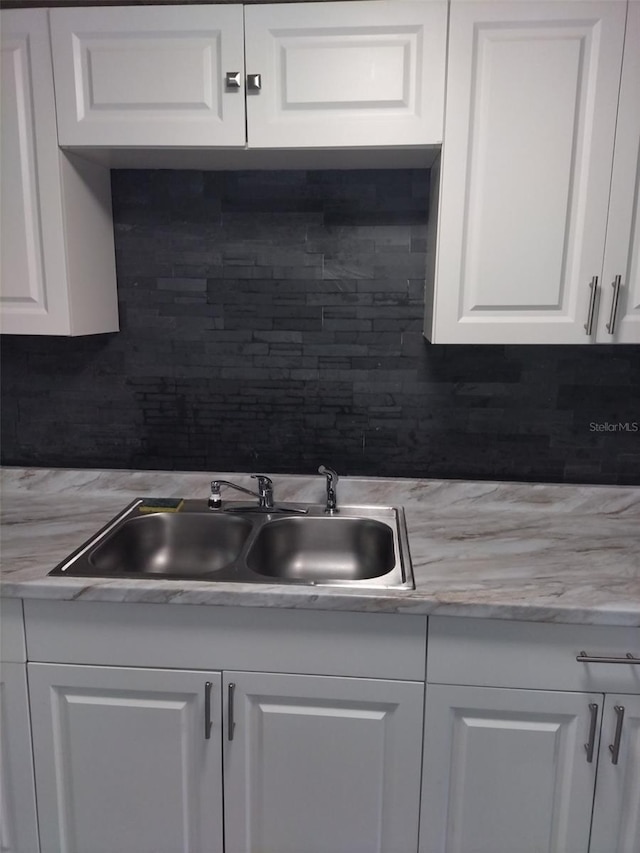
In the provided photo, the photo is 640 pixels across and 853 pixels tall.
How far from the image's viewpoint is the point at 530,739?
131cm

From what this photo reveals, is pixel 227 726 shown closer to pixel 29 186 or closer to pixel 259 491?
pixel 259 491

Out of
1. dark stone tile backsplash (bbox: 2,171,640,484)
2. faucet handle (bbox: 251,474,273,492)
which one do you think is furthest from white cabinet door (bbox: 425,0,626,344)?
faucet handle (bbox: 251,474,273,492)

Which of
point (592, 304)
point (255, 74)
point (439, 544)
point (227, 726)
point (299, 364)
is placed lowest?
point (227, 726)

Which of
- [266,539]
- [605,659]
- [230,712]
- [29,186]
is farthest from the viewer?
[266,539]

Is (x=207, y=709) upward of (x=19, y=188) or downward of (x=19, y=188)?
downward

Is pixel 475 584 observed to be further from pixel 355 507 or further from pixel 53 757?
pixel 53 757

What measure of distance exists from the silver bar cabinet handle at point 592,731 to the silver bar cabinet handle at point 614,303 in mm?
859

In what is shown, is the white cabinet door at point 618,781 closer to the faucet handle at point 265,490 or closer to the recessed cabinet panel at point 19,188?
the faucet handle at point 265,490

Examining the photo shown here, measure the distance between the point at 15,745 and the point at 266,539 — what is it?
778 millimetres

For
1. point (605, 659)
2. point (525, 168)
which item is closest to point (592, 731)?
point (605, 659)

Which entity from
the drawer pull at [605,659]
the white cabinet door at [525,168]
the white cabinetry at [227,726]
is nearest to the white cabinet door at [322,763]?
the white cabinetry at [227,726]

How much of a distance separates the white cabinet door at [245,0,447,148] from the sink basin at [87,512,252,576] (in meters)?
1.06

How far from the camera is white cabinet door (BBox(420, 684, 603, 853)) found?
1304mm

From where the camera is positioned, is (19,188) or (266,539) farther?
(266,539)
